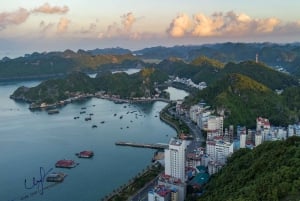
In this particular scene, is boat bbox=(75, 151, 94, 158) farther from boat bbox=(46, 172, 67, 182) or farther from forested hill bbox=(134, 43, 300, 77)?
forested hill bbox=(134, 43, 300, 77)

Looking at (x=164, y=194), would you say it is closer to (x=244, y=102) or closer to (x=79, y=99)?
(x=244, y=102)

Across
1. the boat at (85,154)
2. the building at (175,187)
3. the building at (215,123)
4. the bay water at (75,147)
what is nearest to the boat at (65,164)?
the bay water at (75,147)

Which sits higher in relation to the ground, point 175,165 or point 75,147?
point 175,165

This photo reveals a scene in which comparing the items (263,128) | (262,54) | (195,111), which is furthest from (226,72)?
(262,54)

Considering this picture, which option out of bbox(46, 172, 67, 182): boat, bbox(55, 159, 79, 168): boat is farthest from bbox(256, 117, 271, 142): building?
bbox(46, 172, 67, 182): boat

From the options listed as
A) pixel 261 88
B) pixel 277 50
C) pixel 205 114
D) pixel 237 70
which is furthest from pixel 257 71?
pixel 277 50

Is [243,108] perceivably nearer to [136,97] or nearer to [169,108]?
[169,108]
